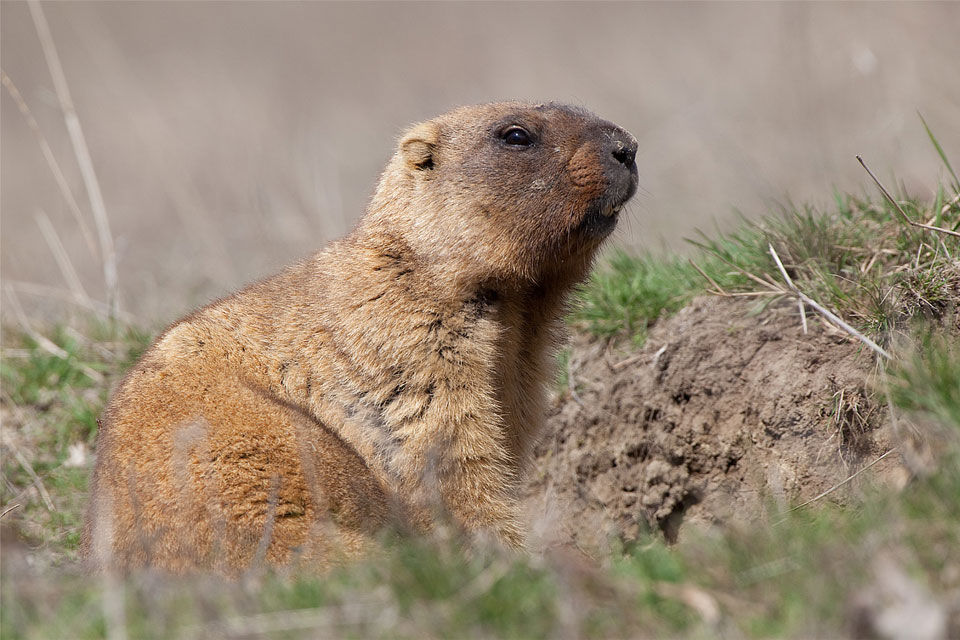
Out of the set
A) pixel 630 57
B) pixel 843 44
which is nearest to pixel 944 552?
pixel 843 44

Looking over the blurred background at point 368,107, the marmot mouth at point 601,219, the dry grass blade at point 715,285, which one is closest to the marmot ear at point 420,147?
the blurred background at point 368,107

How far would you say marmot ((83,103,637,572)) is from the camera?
4223 millimetres

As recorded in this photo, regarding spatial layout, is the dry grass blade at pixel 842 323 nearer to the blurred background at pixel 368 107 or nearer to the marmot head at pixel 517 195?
the marmot head at pixel 517 195

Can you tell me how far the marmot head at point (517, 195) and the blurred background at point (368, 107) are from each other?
884mm

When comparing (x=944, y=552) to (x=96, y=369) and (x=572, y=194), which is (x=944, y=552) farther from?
(x=96, y=369)

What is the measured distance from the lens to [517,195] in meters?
4.99

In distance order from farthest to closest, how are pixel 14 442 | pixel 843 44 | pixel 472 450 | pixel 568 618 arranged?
pixel 843 44 → pixel 14 442 → pixel 472 450 → pixel 568 618

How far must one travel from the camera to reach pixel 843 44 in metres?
13.2

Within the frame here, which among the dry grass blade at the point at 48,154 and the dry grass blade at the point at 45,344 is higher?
the dry grass blade at the point at 48,154

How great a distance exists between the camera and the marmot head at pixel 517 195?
16.2 ft

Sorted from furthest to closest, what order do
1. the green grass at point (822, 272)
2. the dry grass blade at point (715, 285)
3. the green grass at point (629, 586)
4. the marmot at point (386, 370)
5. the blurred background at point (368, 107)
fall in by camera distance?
the blurred background at point (368, 107) < the dry grass blade at point (715, 285) < the green grass at point (822, 272) < the marmot at point (386, 370) < the green grass at point (629, 586)

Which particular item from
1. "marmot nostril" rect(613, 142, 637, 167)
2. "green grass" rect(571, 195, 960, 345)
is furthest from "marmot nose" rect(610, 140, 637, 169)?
"green grass" rect(571, 195, 960, 345)

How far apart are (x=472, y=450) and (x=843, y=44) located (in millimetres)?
10652

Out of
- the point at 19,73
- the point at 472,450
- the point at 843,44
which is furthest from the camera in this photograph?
the point at 19,73
